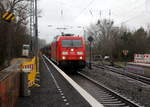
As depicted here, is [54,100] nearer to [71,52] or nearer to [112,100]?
[112,100]

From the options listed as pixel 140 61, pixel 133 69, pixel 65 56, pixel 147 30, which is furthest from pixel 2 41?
pixel 147 30

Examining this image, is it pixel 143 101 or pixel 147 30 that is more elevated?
pixel 147 30

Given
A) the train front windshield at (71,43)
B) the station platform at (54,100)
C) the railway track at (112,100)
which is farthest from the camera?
the train front windshield at (71,43)

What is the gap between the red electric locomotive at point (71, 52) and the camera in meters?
17.9

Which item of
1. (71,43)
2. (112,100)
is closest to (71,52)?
(71,43)

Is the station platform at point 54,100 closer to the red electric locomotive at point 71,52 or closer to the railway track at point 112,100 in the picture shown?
the railway track at point 112,100

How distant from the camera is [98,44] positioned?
183 ft

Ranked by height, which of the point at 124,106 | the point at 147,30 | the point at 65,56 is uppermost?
the point at 147,30

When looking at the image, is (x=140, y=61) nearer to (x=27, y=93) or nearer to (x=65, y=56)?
(x=65, y=56)

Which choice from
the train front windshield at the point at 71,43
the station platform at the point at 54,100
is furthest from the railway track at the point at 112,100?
the train front windshield at the point at 71,43

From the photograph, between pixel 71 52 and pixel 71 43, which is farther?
pixel 71 43

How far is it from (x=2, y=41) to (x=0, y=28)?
1784mm

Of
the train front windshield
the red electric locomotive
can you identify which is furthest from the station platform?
the train front windshield

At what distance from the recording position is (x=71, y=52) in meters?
18.1
